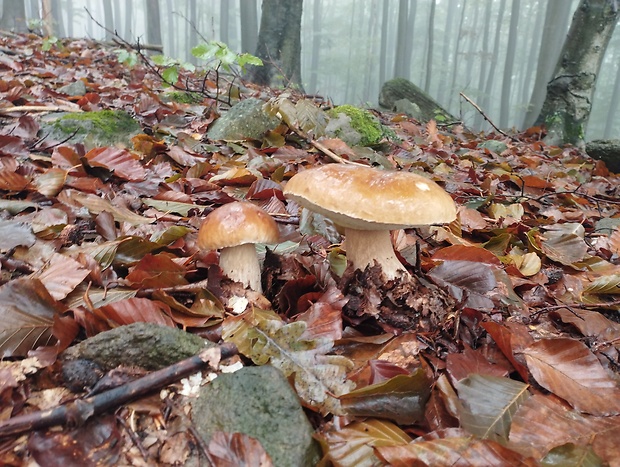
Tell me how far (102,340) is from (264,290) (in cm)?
71

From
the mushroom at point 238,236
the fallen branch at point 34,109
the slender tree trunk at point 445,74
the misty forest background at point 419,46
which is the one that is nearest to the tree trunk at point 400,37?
the misty forest background at point 419,46

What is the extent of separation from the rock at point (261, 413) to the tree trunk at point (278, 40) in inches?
367

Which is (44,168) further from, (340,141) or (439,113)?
(439,113)

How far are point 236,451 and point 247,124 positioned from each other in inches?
123

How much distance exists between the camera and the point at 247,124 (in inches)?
145

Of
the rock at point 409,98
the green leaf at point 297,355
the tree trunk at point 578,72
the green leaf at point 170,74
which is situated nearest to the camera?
the green leaf at point 297,355

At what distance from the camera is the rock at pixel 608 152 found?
A: 5602mm

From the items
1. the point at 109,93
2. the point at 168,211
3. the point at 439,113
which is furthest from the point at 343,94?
the point at 168,211

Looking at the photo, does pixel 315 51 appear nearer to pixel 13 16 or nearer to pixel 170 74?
pixel 13 16

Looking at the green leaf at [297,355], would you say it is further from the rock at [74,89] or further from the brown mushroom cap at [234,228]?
the rock at [74,89]

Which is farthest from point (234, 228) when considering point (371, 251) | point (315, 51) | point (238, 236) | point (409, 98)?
point (315, 51)

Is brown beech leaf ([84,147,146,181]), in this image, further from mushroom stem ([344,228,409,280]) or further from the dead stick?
the dead stick

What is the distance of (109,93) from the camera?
509cm

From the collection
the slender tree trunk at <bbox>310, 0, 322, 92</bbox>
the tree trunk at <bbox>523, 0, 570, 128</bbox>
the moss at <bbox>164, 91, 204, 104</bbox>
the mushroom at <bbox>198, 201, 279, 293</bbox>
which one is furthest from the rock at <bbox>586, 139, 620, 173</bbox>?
the slender tree trunk at <bbox>310, 0, 322, 92</bbox>
